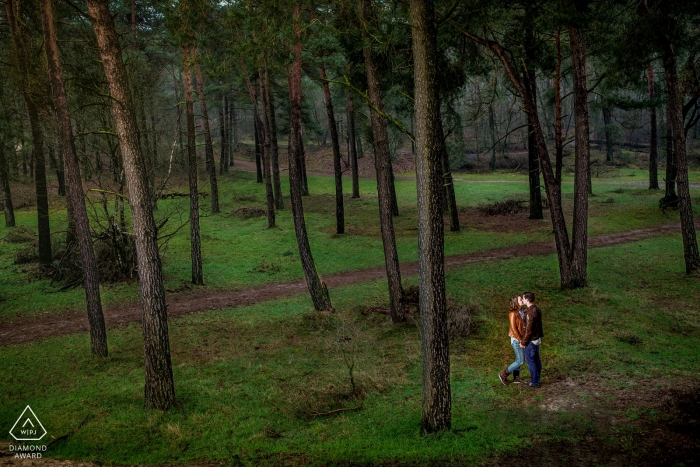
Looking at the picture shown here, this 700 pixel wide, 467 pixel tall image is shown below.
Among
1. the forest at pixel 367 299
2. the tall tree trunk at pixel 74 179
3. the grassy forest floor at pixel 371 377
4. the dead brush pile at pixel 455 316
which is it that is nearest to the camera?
the grassy forest floor at pixel 371 377

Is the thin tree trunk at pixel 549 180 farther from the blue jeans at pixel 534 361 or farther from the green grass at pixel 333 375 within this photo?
the blue jeans at pixel 534 361

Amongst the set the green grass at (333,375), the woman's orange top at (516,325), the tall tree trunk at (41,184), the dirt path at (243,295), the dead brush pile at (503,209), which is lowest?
the green grass at (333,375)

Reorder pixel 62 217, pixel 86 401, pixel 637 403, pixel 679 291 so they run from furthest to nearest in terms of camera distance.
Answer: pixel 62 217, pixel 679 291, pixel 86 401, pixel 637 403

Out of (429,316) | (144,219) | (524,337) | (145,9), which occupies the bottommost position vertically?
(524,337)

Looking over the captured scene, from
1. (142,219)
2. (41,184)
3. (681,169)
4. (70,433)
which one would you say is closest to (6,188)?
(41,184)

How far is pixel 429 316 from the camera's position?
707cm

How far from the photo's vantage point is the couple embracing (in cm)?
Answer: 870

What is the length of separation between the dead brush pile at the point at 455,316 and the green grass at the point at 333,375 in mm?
325

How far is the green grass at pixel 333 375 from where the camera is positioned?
7371 millimetres

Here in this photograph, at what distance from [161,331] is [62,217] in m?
26.2

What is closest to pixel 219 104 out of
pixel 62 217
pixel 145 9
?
pixel 145 9

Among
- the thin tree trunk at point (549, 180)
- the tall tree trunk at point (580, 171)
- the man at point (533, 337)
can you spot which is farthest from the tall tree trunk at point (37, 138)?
the tall tree trunk at point (580, 171)

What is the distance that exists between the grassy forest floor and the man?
1.14 feet

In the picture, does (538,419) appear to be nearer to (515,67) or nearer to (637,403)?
(637,403)
